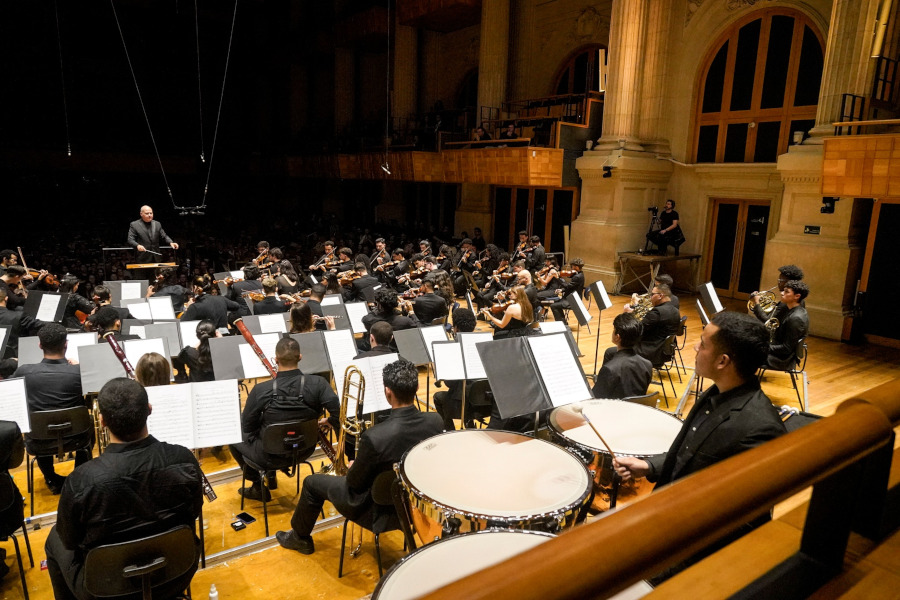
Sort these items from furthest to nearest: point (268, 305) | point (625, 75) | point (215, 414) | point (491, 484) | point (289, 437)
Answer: point (625, 75) < point (268, 305) < point (289, 437) < point (215, 414) < point (491, 484)

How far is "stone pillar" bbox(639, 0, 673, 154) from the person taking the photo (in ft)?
40.6

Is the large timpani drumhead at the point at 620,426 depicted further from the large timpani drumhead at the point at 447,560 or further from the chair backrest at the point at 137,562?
the chair backrest at the point at 137,562

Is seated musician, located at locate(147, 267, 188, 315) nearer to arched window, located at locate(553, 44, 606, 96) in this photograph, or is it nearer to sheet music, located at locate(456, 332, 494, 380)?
sheet music, located at locate(456, 332, 494, 380)

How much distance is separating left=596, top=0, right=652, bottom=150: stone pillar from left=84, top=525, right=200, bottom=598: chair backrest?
11.9 meters

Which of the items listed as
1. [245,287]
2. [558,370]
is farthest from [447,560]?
[245,287]

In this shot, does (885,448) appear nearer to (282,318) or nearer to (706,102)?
(282,318)

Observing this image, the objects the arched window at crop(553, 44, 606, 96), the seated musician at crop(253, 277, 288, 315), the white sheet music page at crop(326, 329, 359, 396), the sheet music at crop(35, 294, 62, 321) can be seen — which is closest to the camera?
the white sheet music page at crop(326, 329, 359, 396)

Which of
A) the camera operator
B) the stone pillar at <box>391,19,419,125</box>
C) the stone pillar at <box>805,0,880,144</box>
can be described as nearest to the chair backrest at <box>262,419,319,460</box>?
the stone pillar at <box>805,0,880,144</box>

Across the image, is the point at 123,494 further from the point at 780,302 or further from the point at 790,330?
the point at 780,302

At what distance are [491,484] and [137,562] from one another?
1.61 m

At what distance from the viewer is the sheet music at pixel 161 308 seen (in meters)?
7.03

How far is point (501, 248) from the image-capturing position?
16734mm

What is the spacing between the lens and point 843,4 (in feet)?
28.7

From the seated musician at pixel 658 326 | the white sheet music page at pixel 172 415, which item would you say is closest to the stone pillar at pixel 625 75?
the seated musician at pixel 658 326
